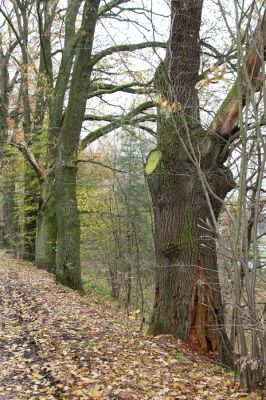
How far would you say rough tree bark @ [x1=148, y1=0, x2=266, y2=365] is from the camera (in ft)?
20.2

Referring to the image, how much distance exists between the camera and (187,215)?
626 cm

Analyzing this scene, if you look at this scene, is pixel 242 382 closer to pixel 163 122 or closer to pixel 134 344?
pixel 134 344

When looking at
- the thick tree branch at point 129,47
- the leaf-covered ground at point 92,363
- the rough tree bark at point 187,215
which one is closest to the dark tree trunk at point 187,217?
the rough tree bark at point 187,215

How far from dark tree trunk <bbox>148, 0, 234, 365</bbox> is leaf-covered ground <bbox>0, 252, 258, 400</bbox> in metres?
0.47

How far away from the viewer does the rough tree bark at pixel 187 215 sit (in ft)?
20.2

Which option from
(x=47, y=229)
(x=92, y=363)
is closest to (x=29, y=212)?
(x=47, y=229)

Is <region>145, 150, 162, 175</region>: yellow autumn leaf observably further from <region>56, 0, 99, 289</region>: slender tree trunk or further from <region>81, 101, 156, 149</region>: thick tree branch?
<region>56, 0, 99, 289</region>: slender tree trunk

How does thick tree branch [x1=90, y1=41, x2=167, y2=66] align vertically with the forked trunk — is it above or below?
above

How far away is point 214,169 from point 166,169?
0.71 meters

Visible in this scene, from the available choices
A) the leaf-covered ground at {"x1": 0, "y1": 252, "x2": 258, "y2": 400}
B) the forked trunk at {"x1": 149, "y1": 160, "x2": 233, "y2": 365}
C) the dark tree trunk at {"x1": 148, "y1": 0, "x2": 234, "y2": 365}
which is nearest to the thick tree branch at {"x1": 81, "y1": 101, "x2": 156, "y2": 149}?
the dark tree trunk at {"x1": 148, "y1": 0, "x2": 234, "y2": 365}

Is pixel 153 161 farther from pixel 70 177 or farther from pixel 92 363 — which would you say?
pixel 70 177

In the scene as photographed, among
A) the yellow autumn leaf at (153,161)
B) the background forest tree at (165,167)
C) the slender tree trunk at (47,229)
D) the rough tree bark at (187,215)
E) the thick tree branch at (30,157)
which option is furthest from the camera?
the slender tree trunk at (47,229)

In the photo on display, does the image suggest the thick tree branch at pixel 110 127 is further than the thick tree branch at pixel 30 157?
No

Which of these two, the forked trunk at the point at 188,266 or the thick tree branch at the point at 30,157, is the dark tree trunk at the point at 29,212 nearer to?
the thick tree branch at the point at 30,157
